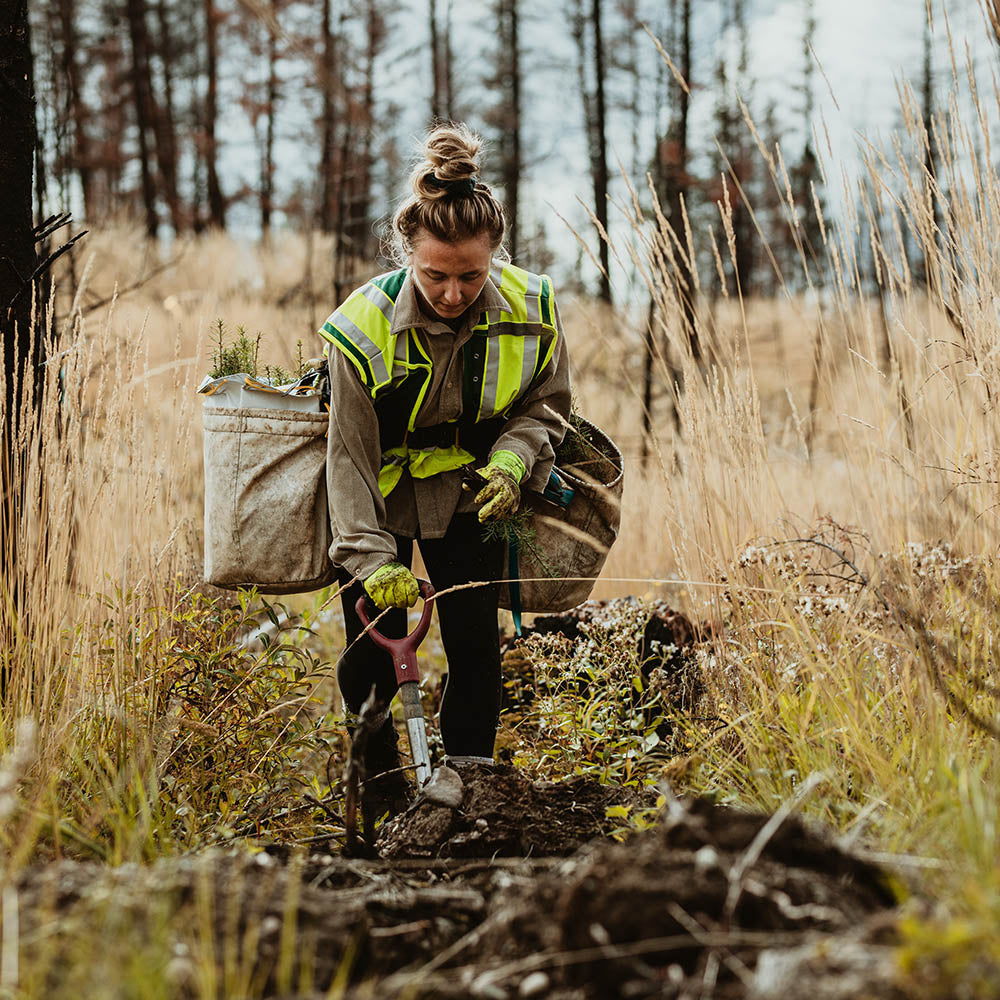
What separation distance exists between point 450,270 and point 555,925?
1766mm

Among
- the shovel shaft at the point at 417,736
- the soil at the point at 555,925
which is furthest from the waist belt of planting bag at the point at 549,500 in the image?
the soil at the point at 555,925

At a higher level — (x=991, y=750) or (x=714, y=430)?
(x=714, y=430)

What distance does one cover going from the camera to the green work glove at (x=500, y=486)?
2506mm

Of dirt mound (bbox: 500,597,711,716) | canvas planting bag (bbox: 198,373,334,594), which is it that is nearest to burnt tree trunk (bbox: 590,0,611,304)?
dirt mound (bbox: 500,597,711,716)

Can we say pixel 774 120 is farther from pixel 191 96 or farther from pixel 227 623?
pixel 227 623

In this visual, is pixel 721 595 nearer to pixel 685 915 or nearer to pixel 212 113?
pixel 685 915

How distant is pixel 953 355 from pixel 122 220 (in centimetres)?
1554

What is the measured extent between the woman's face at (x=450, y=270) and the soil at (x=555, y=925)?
1571 mm

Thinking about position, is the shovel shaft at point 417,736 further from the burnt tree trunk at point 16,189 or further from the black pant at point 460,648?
the burnt tree trunk at point 16,189

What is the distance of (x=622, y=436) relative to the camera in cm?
1031

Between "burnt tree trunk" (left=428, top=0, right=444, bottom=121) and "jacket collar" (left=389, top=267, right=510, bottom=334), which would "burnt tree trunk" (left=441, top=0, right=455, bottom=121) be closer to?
"burnt tree trunk" (left=428, top=0, right=444, bottom=121)

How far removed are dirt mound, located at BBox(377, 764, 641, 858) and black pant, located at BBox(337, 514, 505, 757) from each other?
1.32 feet

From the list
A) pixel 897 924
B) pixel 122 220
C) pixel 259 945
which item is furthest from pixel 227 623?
pixel 122 220

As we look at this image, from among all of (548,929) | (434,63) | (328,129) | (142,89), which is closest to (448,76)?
(434,63)
